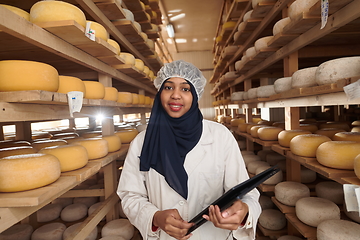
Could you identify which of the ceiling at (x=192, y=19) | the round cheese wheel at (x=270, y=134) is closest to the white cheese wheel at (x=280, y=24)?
the round cheese wheel at (x=270, y=134)

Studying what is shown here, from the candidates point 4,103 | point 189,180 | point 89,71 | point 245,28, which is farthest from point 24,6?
point 245,28

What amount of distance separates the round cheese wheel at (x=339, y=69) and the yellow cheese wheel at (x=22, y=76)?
1.57 metres

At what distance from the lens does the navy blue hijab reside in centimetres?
112

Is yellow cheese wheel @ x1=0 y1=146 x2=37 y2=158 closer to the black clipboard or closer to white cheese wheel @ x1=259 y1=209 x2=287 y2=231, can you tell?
the black clipboard

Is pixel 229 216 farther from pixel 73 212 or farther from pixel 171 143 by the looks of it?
pixel 73 212

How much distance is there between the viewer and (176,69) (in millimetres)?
1301

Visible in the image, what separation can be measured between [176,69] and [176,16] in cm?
665

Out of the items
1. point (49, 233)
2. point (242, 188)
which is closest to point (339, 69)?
point (242, 188)

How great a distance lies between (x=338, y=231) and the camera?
1324 millimetres

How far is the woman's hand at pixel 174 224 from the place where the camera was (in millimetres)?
924

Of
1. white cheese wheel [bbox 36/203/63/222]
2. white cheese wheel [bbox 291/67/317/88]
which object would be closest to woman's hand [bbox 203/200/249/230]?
white cheese wheel [bbox 291/67/317/88]

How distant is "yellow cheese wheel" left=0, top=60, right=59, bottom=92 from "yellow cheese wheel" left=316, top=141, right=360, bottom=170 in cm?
169

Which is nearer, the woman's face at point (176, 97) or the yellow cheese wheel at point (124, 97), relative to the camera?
the woman's face at point (176, 97)

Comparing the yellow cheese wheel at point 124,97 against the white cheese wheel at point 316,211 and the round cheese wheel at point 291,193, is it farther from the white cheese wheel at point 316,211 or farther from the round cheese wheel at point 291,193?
the white cheese wheel at point 316,211
